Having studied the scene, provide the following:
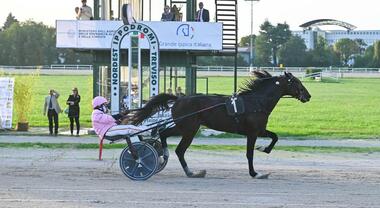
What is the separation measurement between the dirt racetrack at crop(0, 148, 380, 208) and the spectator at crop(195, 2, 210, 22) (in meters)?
8.70

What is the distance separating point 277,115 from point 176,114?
24707 mm

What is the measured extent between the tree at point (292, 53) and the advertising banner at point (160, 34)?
301 ft

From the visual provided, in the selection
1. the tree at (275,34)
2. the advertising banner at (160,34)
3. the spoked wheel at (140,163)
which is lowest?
the spoked wheel at (140,163)

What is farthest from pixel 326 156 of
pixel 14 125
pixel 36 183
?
pixel 14 125

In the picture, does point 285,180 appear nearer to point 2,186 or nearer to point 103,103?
point 103,103

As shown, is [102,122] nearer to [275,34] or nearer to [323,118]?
[323,118]

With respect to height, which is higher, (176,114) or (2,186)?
(176,114)

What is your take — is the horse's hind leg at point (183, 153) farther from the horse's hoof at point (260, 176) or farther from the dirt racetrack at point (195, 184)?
the horse's hoof at point (260, 176)

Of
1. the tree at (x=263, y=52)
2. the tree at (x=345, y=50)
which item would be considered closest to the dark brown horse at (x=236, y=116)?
the tree at (x=263, y=52)

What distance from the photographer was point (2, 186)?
11641 millimetres

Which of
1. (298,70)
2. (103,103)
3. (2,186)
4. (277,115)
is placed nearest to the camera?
(2,186)

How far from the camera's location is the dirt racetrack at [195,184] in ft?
33.7

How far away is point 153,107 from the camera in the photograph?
13.5 meters

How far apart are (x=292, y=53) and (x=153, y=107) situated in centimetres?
10505
